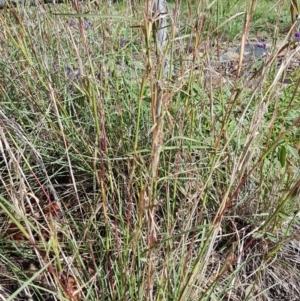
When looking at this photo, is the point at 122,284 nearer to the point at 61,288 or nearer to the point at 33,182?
the point at 61,288

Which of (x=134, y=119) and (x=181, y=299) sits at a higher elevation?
(x=134, y=119)

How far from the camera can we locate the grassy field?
1152mm

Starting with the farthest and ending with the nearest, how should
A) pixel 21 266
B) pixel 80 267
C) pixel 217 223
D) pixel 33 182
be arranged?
pixel 33 182
pixel 21 266
pixel 80 267
pixel 217 223

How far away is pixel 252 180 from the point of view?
1.67 metres

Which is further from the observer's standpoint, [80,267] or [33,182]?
[33,182]

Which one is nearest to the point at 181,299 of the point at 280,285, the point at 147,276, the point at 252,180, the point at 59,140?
the point at 147,276

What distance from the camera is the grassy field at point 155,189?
1152 millimetres

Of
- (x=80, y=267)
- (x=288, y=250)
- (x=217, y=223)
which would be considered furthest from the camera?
(x=288, y=250)

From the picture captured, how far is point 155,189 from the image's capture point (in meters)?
1.12

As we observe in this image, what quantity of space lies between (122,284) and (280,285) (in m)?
0.56

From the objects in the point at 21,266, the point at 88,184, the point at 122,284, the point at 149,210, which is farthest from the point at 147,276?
the point at 88,184

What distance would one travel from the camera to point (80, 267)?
1.32 metres

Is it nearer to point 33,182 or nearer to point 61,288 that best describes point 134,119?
point 33,182

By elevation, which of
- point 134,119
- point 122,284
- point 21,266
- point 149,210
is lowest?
point 21,266
